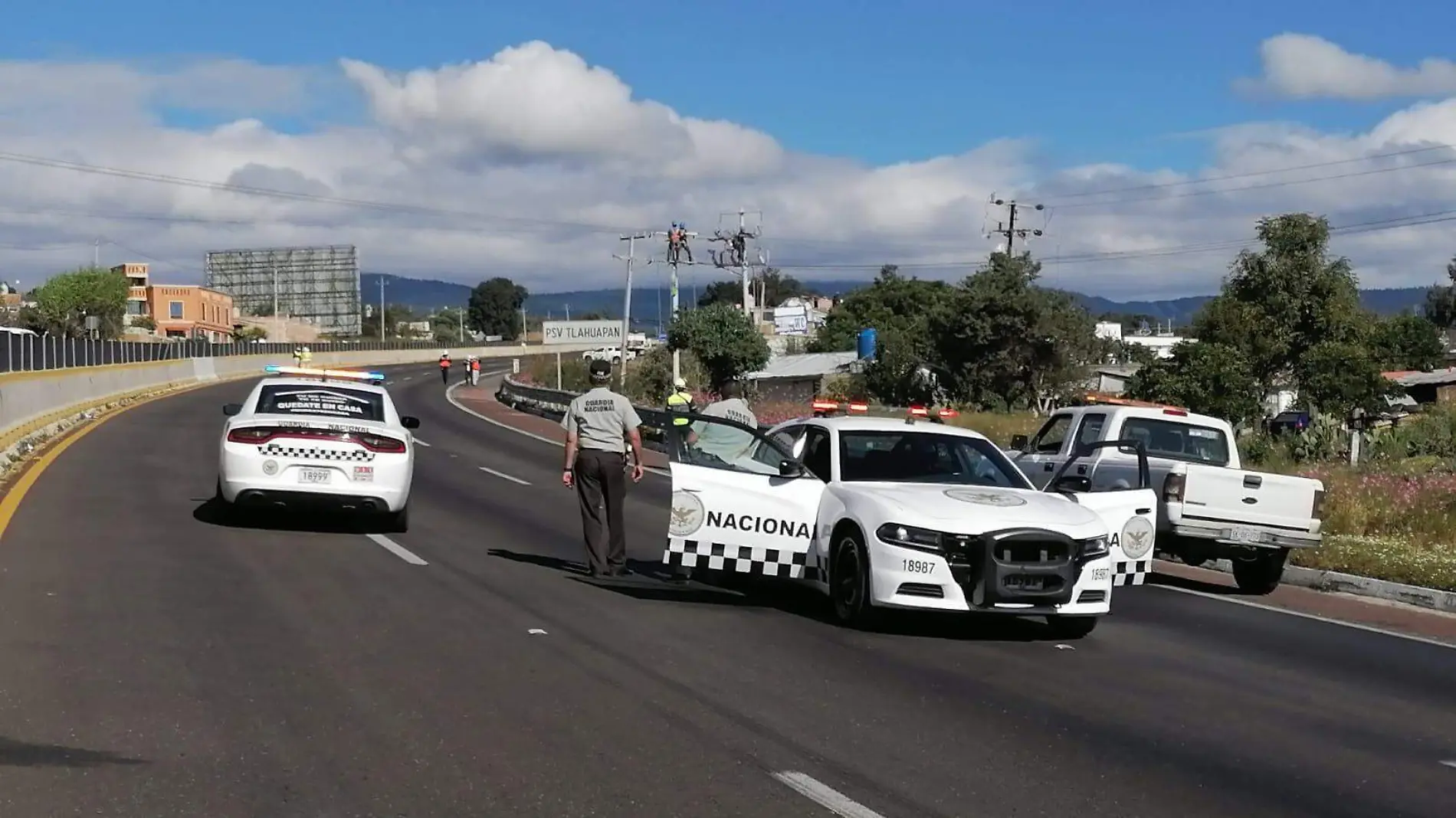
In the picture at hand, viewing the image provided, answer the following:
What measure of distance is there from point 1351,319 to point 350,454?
28.2m

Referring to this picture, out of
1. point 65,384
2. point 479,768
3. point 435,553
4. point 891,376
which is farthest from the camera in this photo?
point 891,376

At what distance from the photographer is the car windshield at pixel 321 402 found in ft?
49.2

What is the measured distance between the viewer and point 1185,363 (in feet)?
129

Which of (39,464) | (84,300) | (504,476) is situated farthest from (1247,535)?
(84,300)

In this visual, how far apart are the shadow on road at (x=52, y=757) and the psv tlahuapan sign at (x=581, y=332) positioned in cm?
5838

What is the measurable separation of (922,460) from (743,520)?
147 cm

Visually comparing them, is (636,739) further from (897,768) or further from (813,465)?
(813,465)

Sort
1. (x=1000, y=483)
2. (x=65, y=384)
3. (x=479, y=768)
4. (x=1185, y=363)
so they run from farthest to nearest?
(x=1185, y=363) < (x=65, y=384) < (x=1000, y=483) < (x=479, y=768)

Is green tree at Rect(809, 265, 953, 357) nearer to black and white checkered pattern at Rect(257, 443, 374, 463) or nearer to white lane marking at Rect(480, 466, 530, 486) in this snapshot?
white lane marking at Rect(480, 466, 530, 486)

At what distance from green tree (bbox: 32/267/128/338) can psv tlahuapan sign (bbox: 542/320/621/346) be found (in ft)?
168

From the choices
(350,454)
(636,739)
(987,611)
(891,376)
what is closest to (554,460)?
(350,454)

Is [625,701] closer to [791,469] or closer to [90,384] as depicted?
[791,469]

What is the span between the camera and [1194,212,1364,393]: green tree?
36062 millimetres

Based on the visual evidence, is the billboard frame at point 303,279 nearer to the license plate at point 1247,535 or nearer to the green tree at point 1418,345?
the green tree at point 1418,345
